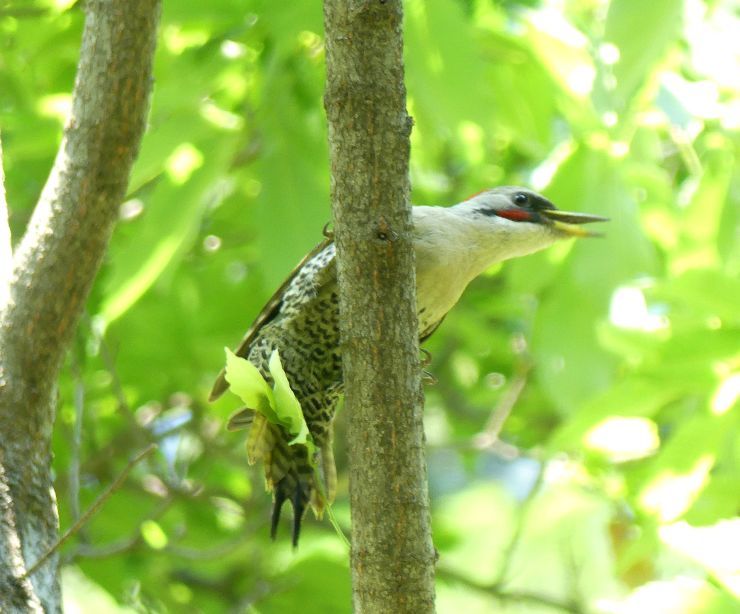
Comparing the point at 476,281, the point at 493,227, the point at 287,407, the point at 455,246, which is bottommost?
the point at 287,407

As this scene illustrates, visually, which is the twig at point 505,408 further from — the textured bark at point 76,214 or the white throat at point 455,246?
the textured bark at point 76,214

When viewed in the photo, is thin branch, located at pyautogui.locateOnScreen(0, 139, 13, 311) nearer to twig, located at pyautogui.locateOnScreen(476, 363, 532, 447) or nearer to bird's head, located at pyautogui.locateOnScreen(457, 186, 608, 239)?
bird's head, located at pyautogui.locateOnScreen(457, 186, 608, 239)

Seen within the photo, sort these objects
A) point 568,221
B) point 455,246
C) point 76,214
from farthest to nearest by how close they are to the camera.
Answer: point 568,221
point 455,246
point 76,214

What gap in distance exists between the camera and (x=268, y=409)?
242cm

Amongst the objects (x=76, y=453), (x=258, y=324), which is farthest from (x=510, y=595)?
(x=76, y=453)

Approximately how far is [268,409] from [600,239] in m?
1.71

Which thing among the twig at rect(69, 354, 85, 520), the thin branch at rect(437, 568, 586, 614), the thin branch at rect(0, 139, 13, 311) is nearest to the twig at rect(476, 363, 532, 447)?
the thin branch at rect(437, 568, 586, 614)

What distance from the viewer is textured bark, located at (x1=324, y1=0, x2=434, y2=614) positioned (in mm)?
2328

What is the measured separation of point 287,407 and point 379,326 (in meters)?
0.27

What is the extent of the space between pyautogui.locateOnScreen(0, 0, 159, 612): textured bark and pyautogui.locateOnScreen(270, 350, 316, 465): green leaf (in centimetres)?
67

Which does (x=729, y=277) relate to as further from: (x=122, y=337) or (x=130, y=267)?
(x=122, y=337)

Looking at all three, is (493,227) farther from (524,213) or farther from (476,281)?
(476,281)

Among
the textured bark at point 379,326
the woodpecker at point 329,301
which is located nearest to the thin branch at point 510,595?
the woodpecker at point 329,301

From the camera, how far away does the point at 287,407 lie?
236cm
